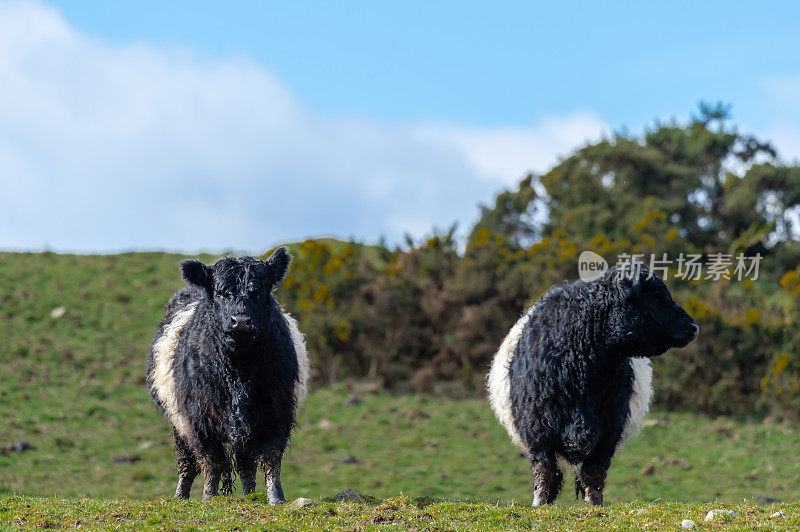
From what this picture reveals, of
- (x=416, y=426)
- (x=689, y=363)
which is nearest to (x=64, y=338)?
(x=416, y=426)

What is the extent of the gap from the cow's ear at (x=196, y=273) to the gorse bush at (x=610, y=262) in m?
22.1

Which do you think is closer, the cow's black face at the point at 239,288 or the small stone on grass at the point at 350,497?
the cow's black face at the point at 239,288

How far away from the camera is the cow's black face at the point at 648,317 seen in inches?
435

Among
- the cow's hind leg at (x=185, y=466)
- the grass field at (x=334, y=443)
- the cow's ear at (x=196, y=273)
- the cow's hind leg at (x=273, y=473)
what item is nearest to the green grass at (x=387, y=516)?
the cow's hind leg at (x=273, y=473)

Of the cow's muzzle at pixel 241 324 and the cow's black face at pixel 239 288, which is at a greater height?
the cow's black face at pixel 239 288

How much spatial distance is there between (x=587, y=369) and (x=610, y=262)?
24.8 metres

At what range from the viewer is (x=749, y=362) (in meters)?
31.7

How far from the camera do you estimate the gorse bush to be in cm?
3152

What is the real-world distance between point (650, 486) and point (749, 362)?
32.6ft

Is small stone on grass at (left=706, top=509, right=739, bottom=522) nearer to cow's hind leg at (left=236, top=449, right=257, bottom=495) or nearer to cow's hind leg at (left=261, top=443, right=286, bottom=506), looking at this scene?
cow's hind leg at (left=261, top=443, right=286, bottom=506)

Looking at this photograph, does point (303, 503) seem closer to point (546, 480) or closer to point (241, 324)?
point (241, 324)

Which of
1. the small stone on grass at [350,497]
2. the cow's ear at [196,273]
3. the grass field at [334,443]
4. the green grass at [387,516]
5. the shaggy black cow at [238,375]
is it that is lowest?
the grass field at [334,443]

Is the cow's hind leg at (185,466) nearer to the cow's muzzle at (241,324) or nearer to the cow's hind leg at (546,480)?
the cow's muzzle at (241,324)

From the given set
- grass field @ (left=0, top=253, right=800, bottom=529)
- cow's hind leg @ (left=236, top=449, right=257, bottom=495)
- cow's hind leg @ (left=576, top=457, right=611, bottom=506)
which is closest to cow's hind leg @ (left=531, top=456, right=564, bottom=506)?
cow's hind leg @ (left=576, top=457, right=611, bottom=506)
